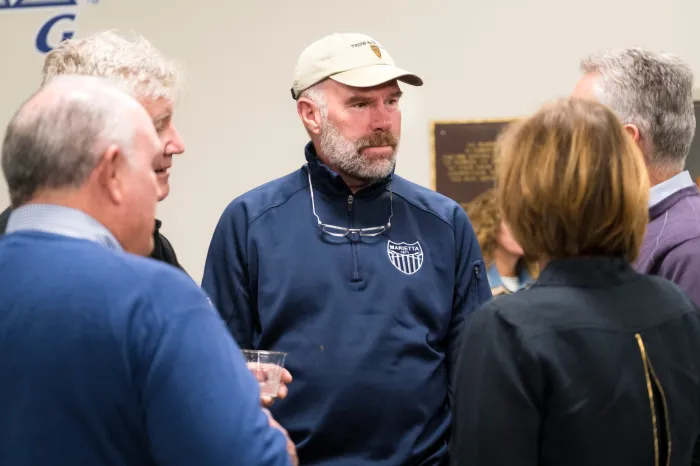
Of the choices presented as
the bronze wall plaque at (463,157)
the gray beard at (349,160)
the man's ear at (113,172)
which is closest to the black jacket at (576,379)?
the man's ear at (113,172)

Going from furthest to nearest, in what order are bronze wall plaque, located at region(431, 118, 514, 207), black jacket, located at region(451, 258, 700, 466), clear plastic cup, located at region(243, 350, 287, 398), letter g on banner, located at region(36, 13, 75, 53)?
letter g on banner, located at region(36, 13, 75, 53) → bronze wall plaque, located at region(431, 118, 514, 207) → clear plastic cup, located at region(243, 350, 287, 398) → black jacket, located at region(451, 258, 700, 466)

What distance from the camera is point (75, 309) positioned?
1.08m

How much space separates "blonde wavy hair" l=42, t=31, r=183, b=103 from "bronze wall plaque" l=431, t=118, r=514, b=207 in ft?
6.13

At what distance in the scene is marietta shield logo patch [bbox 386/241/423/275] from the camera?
1.99m

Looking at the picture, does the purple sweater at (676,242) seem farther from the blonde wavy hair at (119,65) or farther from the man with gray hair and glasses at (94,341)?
the blonde wavy hair at (119,65)

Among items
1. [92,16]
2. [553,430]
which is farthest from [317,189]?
[92,16]

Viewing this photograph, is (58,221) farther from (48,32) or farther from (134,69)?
(48,32)

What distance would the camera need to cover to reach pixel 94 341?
3.52 feet

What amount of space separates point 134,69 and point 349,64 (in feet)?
1.86

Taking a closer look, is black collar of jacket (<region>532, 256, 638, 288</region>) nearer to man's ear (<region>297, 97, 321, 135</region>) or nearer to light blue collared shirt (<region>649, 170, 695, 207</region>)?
light blue collared shirt (<region>649, 170, 695, 207</region>)

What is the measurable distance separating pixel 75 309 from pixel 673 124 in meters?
1.48

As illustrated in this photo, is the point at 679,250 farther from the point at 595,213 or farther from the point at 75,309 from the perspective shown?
the point at 75,309

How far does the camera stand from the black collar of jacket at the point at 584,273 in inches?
50.1

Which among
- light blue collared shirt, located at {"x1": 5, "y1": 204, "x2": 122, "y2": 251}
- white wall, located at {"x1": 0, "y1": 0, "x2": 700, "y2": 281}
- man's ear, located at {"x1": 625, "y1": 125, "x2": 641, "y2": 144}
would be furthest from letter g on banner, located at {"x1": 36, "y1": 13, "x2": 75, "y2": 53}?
light blue collared shirt, located at {"x1": 5, "y1": 204, "x2": 122, "y2": 251}
